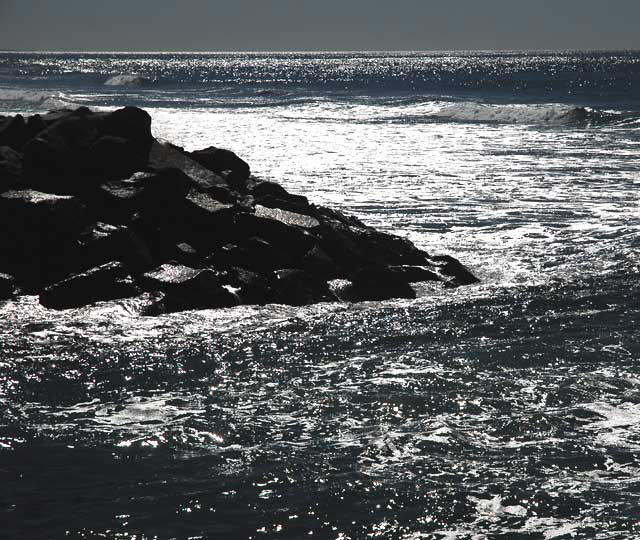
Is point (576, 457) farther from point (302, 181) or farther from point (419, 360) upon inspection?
point (302, 181)

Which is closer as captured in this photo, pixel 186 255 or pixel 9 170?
pixel 186 255

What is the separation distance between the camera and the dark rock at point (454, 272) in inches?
560

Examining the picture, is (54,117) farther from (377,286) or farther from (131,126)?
(377,286)

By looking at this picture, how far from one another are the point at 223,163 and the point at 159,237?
4616 millimetres

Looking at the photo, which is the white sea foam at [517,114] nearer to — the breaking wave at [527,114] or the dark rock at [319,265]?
the breaking wave at [527,114]

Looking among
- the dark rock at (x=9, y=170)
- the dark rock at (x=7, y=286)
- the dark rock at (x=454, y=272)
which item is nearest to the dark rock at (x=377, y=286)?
the dark rock at (x=454, y=272)

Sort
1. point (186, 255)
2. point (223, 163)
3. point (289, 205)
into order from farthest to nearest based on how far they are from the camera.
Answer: point (223, 163)
point (289, 205)
point (186, 255)

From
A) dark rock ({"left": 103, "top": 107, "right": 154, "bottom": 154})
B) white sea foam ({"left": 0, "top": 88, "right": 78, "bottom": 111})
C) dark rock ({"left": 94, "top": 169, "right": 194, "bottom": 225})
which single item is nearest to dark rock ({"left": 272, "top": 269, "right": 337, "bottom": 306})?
dark rock ({"left": 94, "top": 169, "right": 194, "bottom": 225})

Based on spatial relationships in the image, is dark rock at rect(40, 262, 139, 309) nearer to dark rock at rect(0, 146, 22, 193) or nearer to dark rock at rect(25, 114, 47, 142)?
dark rock at rect(0, 146, 22, 193)

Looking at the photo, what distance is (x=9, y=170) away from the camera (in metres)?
15.3

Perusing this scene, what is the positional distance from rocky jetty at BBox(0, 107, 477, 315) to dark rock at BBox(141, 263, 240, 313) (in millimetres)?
16

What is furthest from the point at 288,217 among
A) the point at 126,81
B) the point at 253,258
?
the point at 126,81

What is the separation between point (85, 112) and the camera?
1772 centimetres

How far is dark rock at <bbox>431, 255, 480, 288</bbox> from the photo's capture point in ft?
46.7
